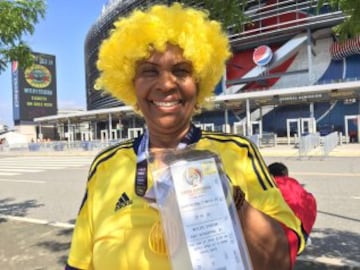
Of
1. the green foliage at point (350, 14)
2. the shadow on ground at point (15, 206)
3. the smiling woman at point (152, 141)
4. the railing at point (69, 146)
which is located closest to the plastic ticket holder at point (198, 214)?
the smiling woman at point (152, 141)

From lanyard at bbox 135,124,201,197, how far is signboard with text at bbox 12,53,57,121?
69.4m

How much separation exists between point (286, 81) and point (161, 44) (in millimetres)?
44907

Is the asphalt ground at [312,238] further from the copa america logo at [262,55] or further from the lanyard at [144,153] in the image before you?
the copa america logo at [262,55]

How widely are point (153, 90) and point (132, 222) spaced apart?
49cm

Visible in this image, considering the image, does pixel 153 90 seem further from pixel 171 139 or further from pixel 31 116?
pixel 31 116

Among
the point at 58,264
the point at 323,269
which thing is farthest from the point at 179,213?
the point at 58,264

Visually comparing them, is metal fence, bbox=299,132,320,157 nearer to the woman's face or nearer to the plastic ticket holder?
the woman's face

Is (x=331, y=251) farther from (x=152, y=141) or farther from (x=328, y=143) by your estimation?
(x=328, y=143)

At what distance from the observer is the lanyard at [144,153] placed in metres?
1.61

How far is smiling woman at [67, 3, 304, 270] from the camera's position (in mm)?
1542

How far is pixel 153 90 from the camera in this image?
1.72m

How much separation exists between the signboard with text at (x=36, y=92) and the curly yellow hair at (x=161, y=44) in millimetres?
69258

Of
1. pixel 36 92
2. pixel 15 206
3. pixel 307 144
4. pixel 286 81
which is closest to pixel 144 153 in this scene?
pixel 15 206

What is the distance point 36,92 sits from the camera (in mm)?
70500
